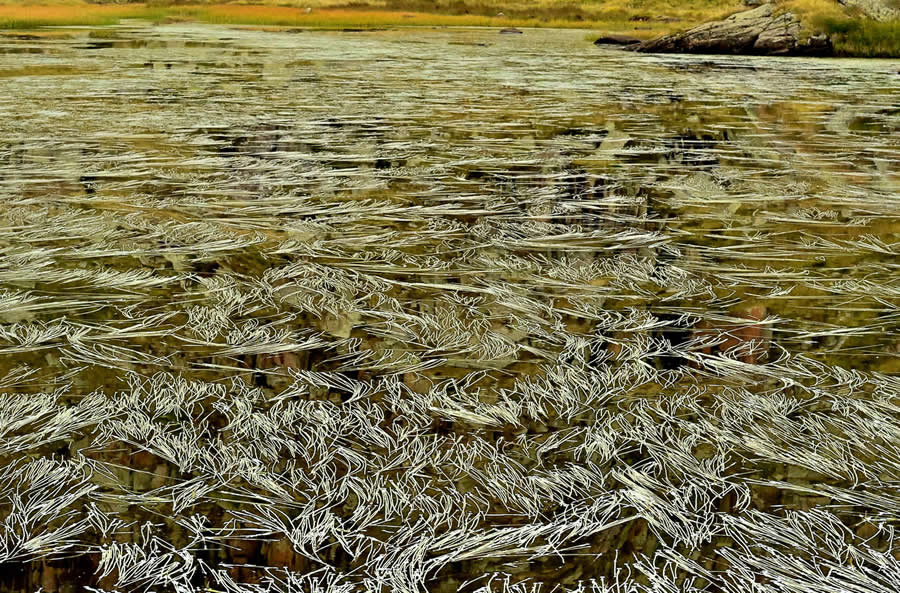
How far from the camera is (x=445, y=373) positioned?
2.33 meters

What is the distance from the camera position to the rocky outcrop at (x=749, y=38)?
20625 millimetres

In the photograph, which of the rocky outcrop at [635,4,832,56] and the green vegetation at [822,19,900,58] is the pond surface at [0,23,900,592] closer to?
the green vegetation at [822,19,900,58]

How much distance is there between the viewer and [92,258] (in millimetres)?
3412

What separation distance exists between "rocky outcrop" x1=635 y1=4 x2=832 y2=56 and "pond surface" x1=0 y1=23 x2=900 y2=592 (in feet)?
54.6

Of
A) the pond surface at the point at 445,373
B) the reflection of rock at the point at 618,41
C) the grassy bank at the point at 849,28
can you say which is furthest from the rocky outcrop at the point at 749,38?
the pond surface at the point at 445,373

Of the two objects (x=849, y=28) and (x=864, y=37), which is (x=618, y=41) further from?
(x=864, y=37)

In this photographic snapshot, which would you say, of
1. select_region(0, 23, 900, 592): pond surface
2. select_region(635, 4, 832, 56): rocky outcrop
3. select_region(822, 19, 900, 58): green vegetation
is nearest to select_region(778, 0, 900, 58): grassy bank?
select_region(822, 19, 900, 58): green vegetation

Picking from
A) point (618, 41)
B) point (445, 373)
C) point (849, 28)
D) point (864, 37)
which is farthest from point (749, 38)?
point (445, 373)

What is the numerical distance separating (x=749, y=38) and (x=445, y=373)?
22.0m

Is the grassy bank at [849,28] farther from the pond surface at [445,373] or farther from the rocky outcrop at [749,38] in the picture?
the pond surface at [445,373]

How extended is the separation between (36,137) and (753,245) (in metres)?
5.57

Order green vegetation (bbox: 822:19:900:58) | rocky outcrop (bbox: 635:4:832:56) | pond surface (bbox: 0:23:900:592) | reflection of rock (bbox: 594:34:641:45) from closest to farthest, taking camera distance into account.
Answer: pond surface (bbox: 0:23:900:592) → green vegetation (bbox: 822:19:900:58) → rocky outcrop (bbox: 635:4:832:56) → reflection of rock (bbox: 594:34:641:45)

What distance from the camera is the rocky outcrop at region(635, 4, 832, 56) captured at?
20625 millimetres

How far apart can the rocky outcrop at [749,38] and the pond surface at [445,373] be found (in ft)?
54.6
